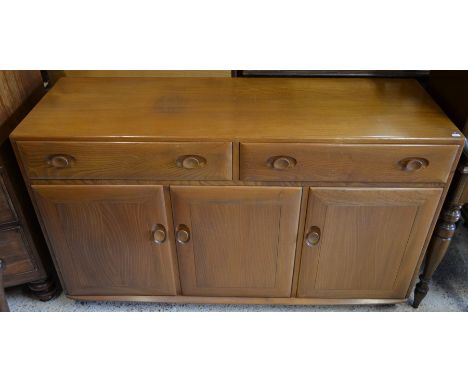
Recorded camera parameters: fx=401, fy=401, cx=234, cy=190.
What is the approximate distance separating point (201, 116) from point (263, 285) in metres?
0.49

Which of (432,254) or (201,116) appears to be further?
(432,254)

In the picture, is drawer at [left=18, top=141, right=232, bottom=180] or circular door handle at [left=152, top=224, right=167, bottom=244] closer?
drawer at [left=18, top=141, right=232, bottom=180]

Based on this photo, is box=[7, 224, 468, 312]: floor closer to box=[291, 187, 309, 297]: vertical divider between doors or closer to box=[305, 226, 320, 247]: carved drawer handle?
box=[291, 187, 309, 297]: vertical divider between doors

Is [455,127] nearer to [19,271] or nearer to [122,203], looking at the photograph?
[122,203]

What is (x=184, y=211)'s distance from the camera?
0.96 m

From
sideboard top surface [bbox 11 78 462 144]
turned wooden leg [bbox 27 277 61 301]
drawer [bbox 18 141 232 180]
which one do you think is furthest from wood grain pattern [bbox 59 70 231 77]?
turned wooden leg [bbox 27 277 61 301]

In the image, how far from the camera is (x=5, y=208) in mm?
994

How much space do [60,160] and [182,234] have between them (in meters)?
0.33

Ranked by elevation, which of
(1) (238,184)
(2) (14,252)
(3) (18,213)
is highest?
(1) (238,184)

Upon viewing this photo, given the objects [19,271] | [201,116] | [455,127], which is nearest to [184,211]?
[201,116]

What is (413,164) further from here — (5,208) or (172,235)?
(5,208)

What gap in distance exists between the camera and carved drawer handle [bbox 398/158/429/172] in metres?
0.86

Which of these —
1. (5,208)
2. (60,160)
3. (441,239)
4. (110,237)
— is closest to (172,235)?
(110,237)

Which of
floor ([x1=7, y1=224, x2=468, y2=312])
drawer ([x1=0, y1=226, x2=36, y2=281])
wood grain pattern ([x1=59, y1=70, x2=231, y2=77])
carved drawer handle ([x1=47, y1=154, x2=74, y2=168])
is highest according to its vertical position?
wood grain pattern ([x1=59, y1=70, x2=231, y2=77])
